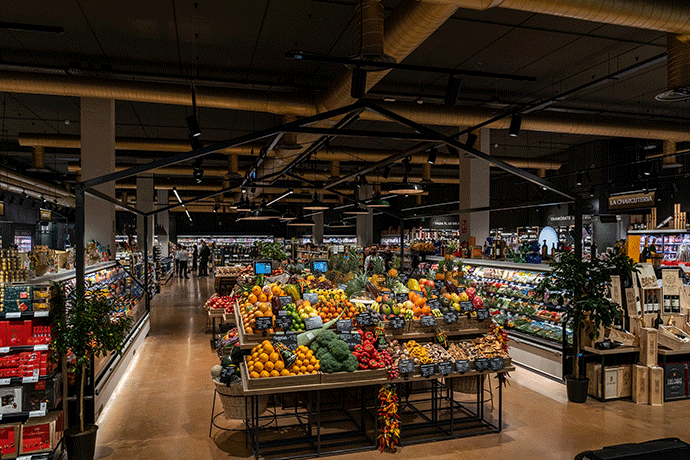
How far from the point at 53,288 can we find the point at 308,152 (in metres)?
7.26

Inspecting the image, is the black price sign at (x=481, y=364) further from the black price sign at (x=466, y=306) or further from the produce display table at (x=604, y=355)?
the produce display table at (x=604, y=355)

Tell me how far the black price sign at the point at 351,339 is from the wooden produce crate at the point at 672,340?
3.87 meters

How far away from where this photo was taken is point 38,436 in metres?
3.82

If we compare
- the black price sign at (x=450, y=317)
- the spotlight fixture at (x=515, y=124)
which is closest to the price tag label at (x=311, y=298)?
the black price sign at (x=450, y=317)

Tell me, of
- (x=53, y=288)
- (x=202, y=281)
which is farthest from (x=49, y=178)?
(x=53, y=288)

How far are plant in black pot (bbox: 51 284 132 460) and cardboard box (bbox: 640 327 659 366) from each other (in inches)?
225

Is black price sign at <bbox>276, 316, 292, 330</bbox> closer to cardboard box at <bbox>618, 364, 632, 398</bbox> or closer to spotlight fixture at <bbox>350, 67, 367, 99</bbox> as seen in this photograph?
spotlight fixture at <bbox>350, 67, 367, 99</bbox>

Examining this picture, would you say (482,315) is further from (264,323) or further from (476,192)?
(476,192)

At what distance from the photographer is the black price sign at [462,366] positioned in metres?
4.45

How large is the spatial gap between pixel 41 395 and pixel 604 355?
19.1ft

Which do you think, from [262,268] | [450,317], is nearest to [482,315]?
[450,317]

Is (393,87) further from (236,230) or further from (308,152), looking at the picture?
(236,230)

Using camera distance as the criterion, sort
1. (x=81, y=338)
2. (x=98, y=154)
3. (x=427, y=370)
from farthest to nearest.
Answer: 1. (x=98, y=154)
2. (x=427, y=370)
3. (x=81, y=338)

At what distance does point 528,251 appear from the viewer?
822 centimetres
